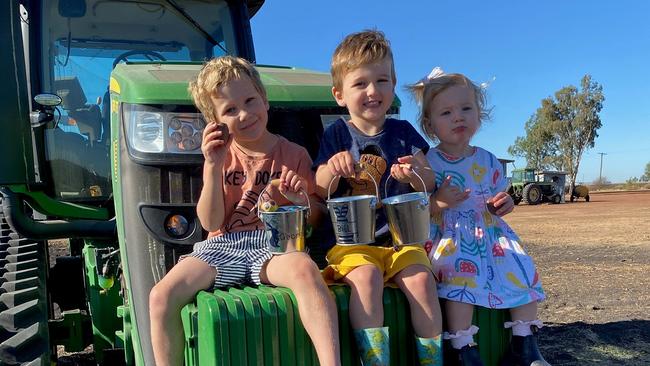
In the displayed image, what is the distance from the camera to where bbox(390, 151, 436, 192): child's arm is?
89.6 inches

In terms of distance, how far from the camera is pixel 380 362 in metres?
2.05

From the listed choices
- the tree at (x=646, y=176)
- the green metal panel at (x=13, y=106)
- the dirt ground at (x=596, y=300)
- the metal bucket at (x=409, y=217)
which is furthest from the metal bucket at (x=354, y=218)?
the tree at (x=646, y=176)

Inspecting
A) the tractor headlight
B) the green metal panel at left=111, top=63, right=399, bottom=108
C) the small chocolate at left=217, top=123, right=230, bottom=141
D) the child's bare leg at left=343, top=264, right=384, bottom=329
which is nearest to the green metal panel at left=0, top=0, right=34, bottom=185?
the green metal panel at left=111, top=63, right=399, bottom=108

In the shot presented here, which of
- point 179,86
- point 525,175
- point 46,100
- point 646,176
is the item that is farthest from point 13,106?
point 646,176

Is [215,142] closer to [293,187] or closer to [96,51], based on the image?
[293,187]

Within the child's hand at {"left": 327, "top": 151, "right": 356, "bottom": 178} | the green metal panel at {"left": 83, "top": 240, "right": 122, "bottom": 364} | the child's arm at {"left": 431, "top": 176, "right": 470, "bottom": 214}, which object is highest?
the child's hand at {"left": 327, "top": 151, "right": 356, "bottom": 178}

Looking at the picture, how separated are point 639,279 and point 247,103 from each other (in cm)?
669

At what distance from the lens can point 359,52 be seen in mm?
2398

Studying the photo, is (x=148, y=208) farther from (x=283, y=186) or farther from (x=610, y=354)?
(x=610, y=354)

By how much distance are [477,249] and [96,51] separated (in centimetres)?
286

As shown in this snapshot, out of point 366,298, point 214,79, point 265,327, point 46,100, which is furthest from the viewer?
point 46,100

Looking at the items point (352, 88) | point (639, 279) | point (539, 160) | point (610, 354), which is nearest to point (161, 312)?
point (352, 88)

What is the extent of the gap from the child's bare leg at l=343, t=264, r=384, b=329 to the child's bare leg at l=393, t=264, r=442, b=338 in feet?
0.35

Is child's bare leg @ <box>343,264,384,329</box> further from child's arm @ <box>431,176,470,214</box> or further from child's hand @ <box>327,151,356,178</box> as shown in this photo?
child's arm @ <box>431,176,470,214</box>
